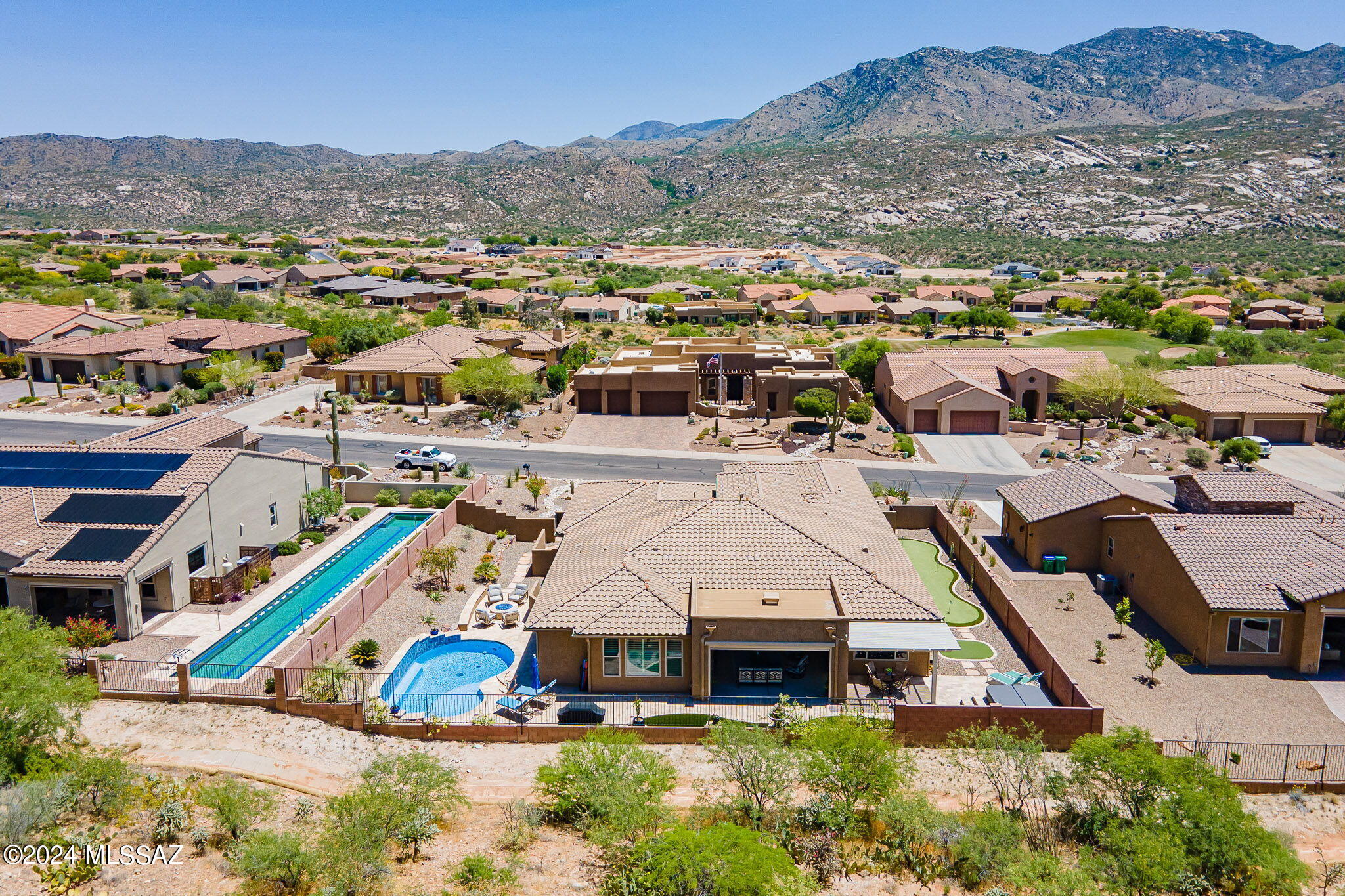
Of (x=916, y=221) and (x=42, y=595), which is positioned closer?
(x=42, y=595)

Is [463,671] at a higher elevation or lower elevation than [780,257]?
lower

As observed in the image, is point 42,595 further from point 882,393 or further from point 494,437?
point 882,393

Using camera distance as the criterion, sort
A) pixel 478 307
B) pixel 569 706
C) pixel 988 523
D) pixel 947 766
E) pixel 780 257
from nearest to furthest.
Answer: pixel 947 766, pixel 569 706, pixel 988 523, pixel 478 307, pixel 780 257

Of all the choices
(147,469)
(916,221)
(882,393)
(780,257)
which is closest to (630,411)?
(882,393)

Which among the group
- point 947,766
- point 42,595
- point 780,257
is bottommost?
point 947,766

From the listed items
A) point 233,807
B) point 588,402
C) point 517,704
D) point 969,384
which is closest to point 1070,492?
point 969,384

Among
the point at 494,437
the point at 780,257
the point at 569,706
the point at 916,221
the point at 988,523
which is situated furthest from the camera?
the point at 916,221

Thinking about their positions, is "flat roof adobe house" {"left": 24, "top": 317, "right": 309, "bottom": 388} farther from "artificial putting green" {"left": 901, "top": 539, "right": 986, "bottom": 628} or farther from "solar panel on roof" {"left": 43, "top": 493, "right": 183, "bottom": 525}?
"artificial putting green" {"left": 901, "top": 539, "right": 986, "bottom": 628}
